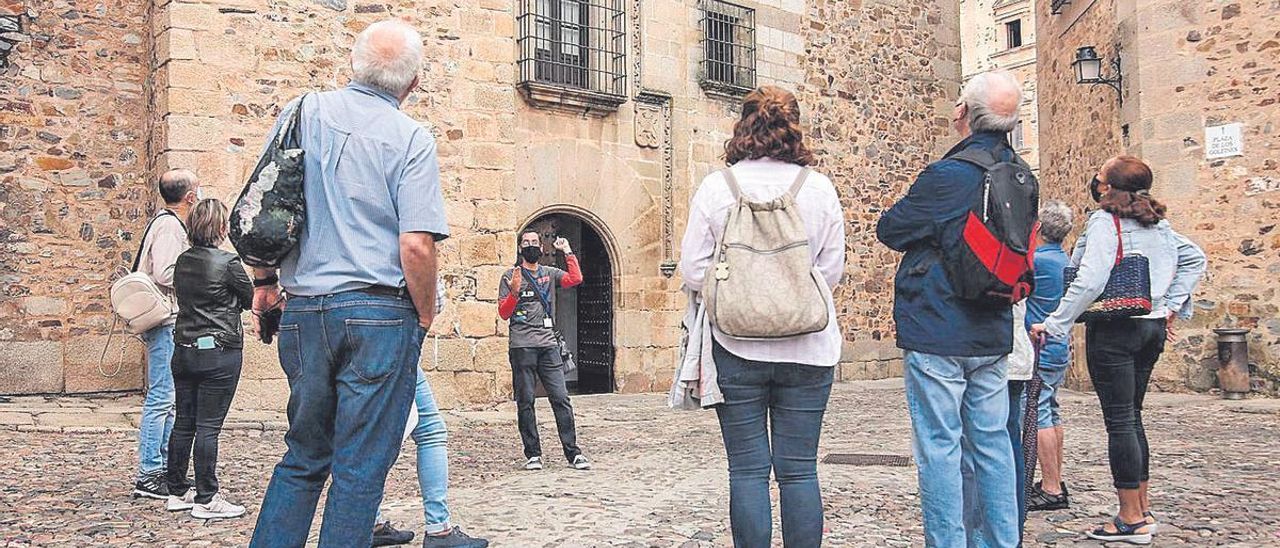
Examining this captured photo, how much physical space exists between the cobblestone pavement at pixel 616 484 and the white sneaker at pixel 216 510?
0.07m

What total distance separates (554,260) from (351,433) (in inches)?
359

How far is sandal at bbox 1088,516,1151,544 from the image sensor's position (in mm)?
4203

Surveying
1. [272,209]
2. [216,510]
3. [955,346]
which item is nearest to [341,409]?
[272,209]

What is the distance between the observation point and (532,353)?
6383mm

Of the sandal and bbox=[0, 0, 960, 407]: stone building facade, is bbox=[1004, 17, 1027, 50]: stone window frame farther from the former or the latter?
the sandal

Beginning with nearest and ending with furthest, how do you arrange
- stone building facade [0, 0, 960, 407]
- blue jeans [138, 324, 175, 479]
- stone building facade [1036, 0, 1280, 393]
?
blue jeans [138, 324, 175, 479]
stone building facade [0, 0, 960, 407]
stone building facade [1036, 0, 1280, 393]

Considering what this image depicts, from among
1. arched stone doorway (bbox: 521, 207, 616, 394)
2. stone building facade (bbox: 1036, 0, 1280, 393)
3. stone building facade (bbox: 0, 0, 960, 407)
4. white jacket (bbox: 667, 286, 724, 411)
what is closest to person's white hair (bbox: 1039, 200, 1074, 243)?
white jacket (bbox: 667, 286, 724, 411)

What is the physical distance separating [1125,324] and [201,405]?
3.93 metres

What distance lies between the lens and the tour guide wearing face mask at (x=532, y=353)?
6.28 m

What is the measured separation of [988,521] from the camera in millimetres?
3396

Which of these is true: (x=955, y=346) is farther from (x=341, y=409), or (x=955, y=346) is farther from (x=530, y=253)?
(x=530, y=253)

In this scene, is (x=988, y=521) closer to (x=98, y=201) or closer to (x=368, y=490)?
(x=368, y=490)

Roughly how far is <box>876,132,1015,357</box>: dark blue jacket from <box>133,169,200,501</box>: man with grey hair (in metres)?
3.47

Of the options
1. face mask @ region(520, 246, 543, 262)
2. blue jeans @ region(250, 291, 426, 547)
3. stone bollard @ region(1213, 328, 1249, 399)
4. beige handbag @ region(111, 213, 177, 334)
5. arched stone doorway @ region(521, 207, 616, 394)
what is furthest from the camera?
arched stone doorway @ region(521, 207, 616, 394)
